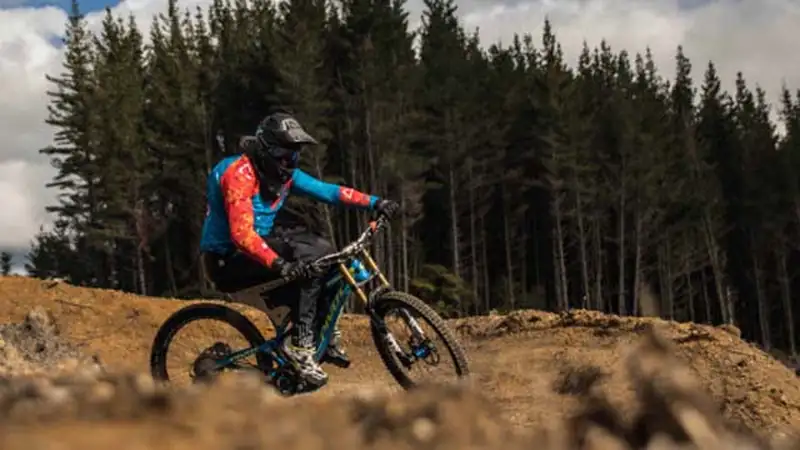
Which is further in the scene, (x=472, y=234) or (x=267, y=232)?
(x=472, y=234)

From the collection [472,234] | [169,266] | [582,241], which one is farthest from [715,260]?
[169,266]

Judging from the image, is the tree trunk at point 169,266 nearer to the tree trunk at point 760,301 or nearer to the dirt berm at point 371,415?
the tree trunk at point 760,301

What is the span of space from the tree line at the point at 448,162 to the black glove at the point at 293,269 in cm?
4784

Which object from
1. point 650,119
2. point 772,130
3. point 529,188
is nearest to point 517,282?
point 529,188

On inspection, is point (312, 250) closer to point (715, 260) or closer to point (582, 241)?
point (582, 241)

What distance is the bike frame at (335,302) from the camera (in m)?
7.72

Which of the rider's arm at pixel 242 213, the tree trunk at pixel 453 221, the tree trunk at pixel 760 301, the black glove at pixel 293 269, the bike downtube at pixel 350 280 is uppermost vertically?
the tree trunk at pixel 453 221

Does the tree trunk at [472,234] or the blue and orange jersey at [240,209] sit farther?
the tree trunk at [472,234]

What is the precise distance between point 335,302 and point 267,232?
0.77 m

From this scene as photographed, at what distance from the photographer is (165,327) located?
8203 millimetres

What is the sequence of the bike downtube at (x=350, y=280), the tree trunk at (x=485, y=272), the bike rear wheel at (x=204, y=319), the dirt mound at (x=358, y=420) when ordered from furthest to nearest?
the tree trunk at (x=485, y=272), the bike rear wheel at (x=204, y=319), the bike downtube at (x=350, y=280), the dirt mound at (x=358, y=420)

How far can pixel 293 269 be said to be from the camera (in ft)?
23.9

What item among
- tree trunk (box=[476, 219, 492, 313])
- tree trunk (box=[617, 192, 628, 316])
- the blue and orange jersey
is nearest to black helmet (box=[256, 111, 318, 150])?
the blue and orange jersey

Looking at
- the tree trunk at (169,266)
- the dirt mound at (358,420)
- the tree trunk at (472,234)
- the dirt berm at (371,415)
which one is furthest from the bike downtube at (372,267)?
the tree trunk at (472,234)
